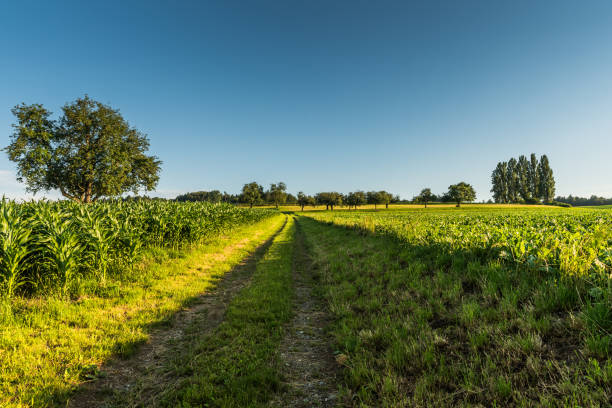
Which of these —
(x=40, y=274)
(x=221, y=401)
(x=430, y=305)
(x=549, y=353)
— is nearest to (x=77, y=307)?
(x=40, y=274)

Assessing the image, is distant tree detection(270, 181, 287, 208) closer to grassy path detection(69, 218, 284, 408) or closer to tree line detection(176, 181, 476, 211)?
tree line detection(176, 181, 476, 211)

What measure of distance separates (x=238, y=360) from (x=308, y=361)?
3.97ft

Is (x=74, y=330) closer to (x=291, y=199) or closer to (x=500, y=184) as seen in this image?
(x=500, y=184)

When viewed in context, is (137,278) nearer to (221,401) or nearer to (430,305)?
(221,401)

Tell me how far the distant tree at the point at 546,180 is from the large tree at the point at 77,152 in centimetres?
13342

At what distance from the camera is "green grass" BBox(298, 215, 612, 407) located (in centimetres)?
253

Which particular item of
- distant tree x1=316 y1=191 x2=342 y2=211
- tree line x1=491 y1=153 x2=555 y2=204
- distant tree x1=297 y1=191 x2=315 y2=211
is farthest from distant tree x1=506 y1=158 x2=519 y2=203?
distant tree x1=297 y1=191 x2=315 y2=211

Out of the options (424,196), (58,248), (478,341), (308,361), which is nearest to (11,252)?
(58,248)

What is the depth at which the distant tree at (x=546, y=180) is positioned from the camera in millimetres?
90625

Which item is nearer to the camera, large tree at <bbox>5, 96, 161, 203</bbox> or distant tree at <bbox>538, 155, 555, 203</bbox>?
large tree at <bbox>5, 96, 161, 203</bbox>

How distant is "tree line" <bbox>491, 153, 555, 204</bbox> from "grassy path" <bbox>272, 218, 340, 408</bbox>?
4878 inches

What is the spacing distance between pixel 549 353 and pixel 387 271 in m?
4.58

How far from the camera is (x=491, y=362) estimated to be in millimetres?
2943

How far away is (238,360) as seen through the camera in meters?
3.96
